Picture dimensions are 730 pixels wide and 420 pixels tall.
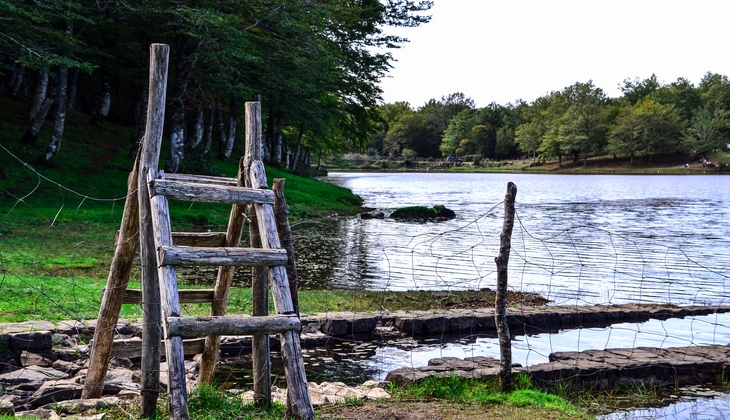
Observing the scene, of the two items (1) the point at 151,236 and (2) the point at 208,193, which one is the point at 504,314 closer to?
(2) the point at 208,193

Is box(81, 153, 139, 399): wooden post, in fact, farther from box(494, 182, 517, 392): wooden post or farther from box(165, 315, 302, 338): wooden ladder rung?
box(494, 182, 517, 392): wooden post

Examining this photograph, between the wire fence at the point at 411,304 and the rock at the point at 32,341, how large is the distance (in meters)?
0.02

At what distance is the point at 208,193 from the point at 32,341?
4.73 metres

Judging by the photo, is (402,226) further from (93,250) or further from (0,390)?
(0,390)

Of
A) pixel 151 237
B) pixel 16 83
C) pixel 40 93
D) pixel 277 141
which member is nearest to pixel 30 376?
pixel 151 237

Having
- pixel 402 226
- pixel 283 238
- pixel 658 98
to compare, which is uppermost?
pixel 658 98

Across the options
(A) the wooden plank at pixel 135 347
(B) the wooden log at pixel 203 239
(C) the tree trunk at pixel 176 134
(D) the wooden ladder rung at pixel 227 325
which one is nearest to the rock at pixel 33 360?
(A) the wooden plank at pixel 135 347

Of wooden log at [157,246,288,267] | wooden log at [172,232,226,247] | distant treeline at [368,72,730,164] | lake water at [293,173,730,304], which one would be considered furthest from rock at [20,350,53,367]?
distant treeline at [368,72,730,164]

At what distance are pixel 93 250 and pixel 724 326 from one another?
16732 millimetres

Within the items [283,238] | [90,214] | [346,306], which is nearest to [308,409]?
[283,238]

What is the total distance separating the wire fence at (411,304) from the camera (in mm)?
10523

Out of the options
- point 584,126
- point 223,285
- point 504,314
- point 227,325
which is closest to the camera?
point 227,325

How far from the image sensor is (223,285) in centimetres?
816

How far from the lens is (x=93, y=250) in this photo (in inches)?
787
